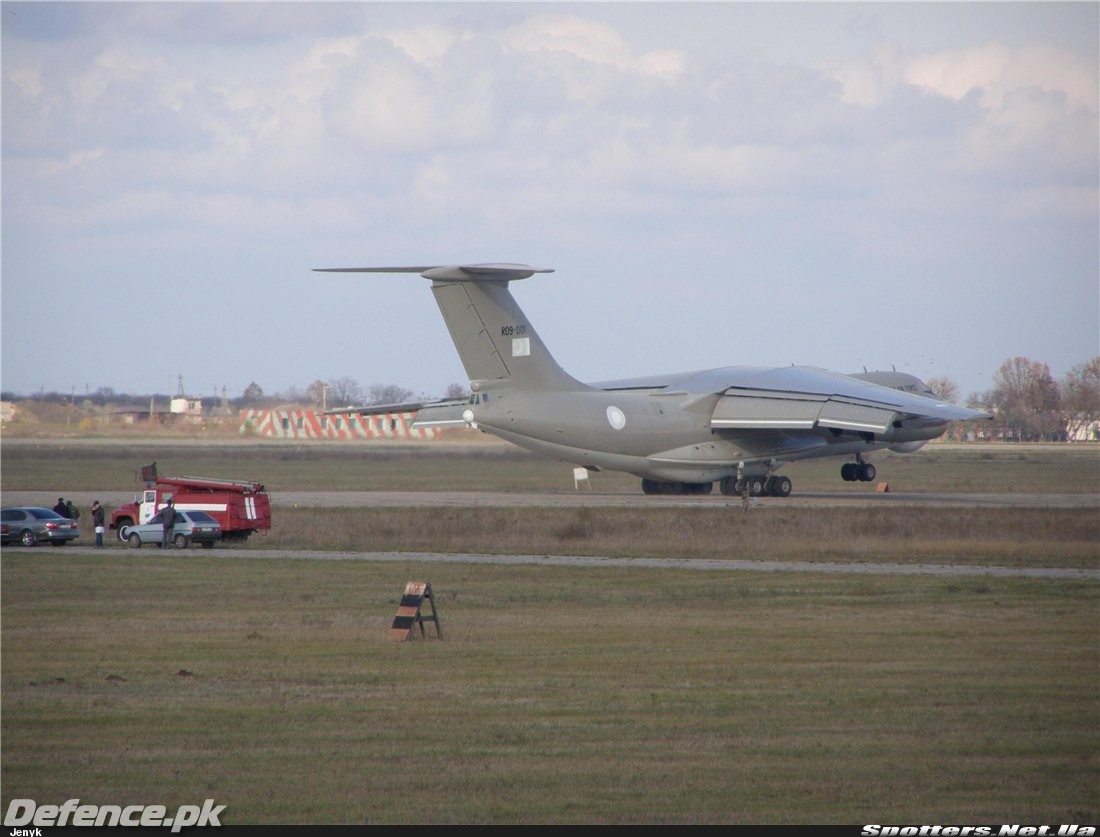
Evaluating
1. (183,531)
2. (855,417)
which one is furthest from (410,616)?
(855,417)

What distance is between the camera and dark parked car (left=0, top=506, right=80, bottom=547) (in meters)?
35.2

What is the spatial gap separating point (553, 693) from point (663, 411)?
31334mm

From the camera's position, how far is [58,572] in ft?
94.3

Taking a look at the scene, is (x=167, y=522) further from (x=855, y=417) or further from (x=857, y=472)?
(x=857, y=472)

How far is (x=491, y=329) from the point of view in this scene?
142ft

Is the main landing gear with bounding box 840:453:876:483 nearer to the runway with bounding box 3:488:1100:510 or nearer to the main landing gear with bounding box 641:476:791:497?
the runway with bounding box 3:488:1100:510

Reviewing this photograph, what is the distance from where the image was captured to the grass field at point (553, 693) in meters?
11.7

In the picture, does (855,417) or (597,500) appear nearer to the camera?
(855,417)

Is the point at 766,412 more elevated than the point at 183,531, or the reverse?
the point at 766,412

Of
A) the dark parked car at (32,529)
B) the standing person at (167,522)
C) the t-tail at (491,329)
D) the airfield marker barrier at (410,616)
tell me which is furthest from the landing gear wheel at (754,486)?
the airfield marker barrier at (410,616)

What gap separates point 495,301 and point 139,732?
30.0 metres

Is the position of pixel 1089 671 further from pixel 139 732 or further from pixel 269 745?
pixel 139 732

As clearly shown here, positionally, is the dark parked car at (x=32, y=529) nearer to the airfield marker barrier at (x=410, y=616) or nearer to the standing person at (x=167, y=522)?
the standing person at (x=167, y=522)

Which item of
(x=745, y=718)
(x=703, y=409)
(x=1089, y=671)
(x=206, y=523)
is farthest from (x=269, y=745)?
(x=703, y=409)
